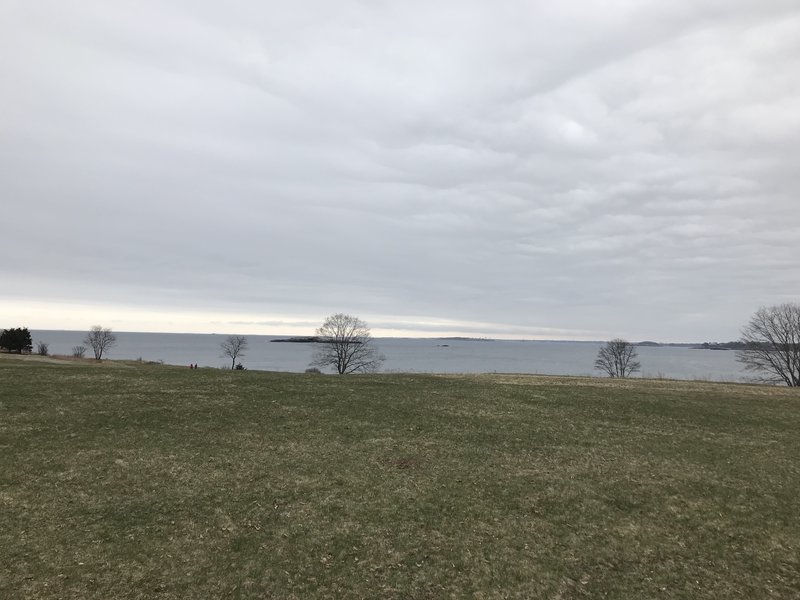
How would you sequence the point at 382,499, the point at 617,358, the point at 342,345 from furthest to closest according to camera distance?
the point at 617,358, the point at 342,345, the point at 382,499

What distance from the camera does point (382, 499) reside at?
10.7 meters

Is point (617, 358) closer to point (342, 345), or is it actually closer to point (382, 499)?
point (342, 345)

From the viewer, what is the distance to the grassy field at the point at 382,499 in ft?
Answer: 25.2

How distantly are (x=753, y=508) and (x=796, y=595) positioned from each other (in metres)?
3.64

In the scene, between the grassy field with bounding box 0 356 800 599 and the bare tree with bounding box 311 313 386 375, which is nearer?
the grassy field with bounding box 0 356 800 599

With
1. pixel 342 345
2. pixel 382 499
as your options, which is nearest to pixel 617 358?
pixel 342 345

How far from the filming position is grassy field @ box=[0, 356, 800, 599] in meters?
7.68

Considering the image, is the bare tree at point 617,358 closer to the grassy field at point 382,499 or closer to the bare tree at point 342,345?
the bare tree at point 342,345

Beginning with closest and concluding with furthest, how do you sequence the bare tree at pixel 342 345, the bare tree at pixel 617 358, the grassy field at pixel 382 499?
the grassy field at pixel 382 499 < the bare tree at pixel 342 345 < the bare tree at pixel 617 358

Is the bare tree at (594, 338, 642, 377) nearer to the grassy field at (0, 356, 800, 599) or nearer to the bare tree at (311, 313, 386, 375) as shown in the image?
the bare tree at (311, 313, 386, 375)

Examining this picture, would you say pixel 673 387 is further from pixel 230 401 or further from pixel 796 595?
pixel 230 401

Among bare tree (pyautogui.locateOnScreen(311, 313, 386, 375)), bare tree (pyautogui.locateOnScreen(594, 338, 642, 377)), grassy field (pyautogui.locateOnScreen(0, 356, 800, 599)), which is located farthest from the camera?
bare tree (pyautogui.locateOnScreen(594, 338, 642, 377))

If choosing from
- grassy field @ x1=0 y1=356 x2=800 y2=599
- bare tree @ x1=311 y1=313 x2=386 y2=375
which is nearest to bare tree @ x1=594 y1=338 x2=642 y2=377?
bare tree @ x1=311 y1=313 x2=386 y2=375

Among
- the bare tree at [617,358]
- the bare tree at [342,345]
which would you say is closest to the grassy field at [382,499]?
the bare tree at [342,345]
